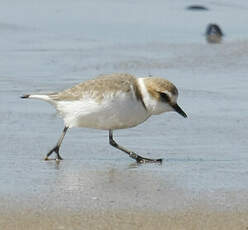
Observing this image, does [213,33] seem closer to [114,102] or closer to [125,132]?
[125,132]

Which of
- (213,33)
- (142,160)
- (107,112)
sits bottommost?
(213,33)

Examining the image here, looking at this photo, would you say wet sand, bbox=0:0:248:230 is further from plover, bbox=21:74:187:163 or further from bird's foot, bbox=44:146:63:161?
plover, bbox=21:74:187:163

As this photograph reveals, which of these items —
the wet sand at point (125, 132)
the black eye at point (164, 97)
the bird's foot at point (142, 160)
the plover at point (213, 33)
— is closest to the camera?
the wet sand at point (125, 132)

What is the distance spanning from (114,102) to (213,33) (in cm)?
621

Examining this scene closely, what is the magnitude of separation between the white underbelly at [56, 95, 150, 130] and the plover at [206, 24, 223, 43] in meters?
5.82

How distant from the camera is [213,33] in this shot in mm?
13086

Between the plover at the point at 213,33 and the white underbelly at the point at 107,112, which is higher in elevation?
the white underbelly at the point at 107,112

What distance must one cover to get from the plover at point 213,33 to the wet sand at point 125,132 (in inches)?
4.6

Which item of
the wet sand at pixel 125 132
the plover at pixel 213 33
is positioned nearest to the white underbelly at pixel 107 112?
the wet sand at pixel 125 132

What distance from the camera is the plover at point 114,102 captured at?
7.11 metres

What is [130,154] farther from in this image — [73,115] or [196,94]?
[196,94]

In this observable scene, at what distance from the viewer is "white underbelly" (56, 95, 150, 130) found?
23.3 feet

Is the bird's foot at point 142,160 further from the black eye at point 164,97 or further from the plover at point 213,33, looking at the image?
the plover at point 213,33

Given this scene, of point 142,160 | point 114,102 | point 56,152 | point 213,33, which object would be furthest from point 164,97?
point 213,33
